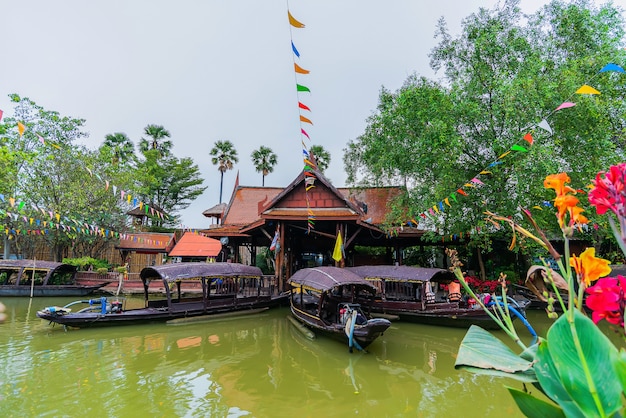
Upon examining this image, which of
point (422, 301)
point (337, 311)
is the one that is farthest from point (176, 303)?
point (422, 301)

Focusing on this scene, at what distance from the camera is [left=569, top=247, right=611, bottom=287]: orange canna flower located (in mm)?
1126

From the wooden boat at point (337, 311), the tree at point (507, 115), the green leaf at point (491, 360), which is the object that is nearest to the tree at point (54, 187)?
the wooden boat at point (337, 311)

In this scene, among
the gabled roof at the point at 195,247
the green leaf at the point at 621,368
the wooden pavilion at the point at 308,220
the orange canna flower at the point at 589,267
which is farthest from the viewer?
the gabled roof at the point at 195,247

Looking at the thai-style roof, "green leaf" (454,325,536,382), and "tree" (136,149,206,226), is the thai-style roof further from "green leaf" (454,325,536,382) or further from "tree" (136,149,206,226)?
"green leaf" (454,325,536,382)

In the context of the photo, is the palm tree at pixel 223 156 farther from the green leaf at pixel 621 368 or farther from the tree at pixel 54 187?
the green leaf at pixel 621 368

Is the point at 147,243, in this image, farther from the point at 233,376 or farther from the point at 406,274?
the point at 233,376

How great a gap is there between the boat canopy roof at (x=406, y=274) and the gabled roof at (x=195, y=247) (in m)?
13.2

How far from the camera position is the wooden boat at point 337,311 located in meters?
7.19

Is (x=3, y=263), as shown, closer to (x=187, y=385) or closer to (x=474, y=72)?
(x=187, y=385)

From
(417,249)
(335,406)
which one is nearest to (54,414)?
(335,406)

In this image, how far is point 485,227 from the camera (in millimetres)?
11938

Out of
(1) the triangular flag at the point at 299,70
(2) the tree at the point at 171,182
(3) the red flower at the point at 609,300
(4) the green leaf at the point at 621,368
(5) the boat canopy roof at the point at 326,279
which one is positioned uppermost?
(2) the tree at the point at 171,182

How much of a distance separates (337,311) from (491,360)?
30.4 ft

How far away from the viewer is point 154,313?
1059cm
